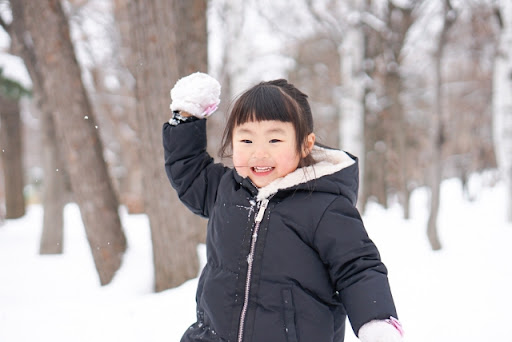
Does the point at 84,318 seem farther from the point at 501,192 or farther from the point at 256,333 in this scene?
the point at 501,192

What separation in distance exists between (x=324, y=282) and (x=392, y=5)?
717 centimetres

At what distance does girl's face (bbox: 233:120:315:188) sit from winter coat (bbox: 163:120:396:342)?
52 millimetres

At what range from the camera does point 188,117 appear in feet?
6.17

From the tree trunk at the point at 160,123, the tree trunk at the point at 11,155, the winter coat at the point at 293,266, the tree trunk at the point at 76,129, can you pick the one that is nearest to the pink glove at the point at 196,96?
the winter coat at the point at 293,266

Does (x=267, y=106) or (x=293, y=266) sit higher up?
(x=267, y=106)

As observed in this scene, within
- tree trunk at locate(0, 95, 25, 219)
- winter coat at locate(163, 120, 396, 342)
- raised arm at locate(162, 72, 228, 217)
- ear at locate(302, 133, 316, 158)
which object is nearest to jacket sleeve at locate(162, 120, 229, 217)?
raised arm at locate(162, 72, 228, 217)

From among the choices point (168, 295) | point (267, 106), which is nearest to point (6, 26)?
point (168, 295)

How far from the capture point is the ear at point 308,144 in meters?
1.75

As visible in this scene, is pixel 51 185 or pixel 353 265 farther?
pixel 51 185

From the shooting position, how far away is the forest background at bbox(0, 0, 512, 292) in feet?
11.3

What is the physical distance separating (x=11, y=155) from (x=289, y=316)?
10.4 metres

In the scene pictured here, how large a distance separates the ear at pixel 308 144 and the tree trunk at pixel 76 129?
2.54 m

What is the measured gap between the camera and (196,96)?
1.85 m

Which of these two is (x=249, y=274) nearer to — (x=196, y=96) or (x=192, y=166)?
(x=192, y=166)
